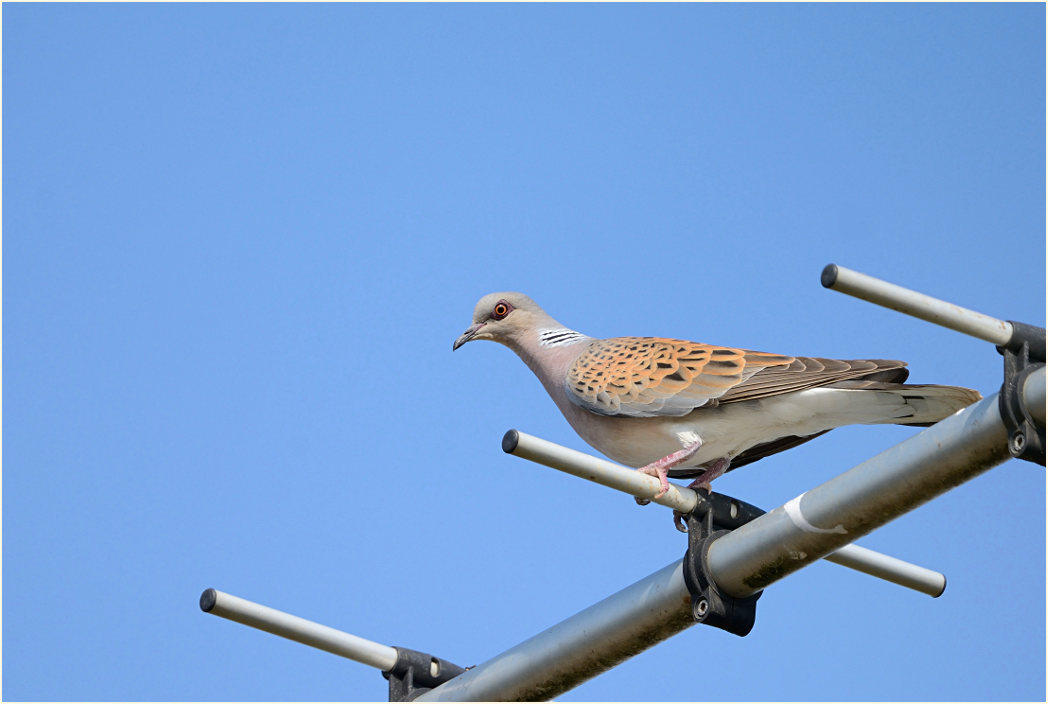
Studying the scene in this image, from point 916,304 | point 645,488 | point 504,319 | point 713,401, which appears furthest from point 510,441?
point 504,319

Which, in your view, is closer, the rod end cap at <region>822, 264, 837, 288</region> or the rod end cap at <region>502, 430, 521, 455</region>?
the rod end cap at <region>822, 264, 837, 288</region>

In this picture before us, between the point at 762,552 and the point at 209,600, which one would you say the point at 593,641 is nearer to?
the point at 762,552

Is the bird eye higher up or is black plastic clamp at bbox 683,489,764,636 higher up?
the bird eye

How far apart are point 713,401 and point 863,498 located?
2503 millimetres

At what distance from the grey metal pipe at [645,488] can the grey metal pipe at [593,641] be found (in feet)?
0.84

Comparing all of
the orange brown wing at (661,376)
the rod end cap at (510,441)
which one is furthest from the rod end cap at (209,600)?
the orange brown wing at (661,376)

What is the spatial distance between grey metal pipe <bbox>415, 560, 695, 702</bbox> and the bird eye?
3.26m

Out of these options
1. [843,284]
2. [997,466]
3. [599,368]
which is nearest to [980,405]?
[997,466]

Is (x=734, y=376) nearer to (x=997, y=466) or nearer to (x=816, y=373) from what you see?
(x=816, y=373)

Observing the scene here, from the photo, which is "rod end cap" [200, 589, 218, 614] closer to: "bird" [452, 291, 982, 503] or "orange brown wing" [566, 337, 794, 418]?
"bird" [452, 291, 982, 503]

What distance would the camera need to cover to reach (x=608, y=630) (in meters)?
4.21

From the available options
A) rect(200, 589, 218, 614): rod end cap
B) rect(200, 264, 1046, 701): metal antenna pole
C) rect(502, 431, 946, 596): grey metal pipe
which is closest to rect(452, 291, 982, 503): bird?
rect(502, 431, 946, 596): grey metal pipe

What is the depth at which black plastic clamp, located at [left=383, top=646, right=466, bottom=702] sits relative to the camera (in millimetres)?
4977

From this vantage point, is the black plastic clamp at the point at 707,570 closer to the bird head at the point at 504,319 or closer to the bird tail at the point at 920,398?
the bird tail at the point at 920,398
